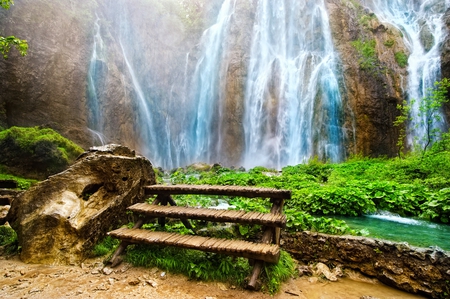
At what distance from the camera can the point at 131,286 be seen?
3.18m

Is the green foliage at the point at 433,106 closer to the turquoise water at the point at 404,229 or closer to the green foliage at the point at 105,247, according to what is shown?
the turquoise water at the point at 404,229

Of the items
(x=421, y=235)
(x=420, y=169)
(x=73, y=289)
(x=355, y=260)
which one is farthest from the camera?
(x=420, y=169)

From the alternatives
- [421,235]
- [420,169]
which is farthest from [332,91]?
[421,235]

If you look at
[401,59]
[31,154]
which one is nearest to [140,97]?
[31,154]

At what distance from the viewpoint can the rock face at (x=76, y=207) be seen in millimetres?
3832

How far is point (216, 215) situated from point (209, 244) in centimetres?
44

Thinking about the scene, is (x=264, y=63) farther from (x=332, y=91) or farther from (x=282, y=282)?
(x=282, y=282)

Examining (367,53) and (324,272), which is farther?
(367,53)

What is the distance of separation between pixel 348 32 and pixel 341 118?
798 cm

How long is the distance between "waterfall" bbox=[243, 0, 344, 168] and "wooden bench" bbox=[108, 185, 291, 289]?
14719 mm

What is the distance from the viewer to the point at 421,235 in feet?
16.7

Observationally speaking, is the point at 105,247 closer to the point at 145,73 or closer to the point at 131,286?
the point at 131,286

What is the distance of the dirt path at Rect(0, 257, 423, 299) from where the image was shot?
3.02m

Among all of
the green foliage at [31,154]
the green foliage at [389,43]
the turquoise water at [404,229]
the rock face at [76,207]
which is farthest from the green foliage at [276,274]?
the green foliage at [389,43]
